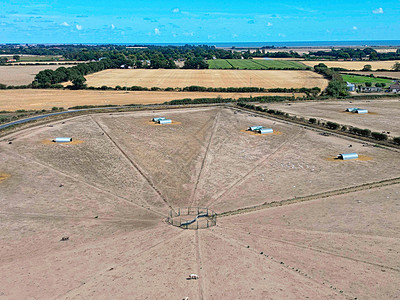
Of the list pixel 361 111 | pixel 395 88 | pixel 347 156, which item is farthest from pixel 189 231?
pixel 395 88

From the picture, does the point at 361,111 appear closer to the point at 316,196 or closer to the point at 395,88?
the point at 395,88

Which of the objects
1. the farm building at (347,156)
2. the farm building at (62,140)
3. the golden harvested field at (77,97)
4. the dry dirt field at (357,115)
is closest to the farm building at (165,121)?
the farm building at (62,140)

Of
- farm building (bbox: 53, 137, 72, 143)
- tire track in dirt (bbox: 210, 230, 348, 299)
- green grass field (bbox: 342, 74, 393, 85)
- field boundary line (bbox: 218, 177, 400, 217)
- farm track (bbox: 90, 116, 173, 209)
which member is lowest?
tire track in dirt (bbox: 210, 230, 348, 299)

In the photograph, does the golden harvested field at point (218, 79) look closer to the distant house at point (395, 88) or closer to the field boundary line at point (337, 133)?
the distant house at point (395, 88)

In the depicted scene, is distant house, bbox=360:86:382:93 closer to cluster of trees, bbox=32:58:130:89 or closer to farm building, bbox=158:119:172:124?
farm building, bbox=158:119:172:124

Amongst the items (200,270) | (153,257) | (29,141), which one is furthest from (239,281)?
(29,141)

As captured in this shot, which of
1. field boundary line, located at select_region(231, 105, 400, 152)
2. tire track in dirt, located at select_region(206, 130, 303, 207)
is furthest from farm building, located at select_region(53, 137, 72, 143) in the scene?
field boundary line, located at select_region(231, 105, 400, 152)
